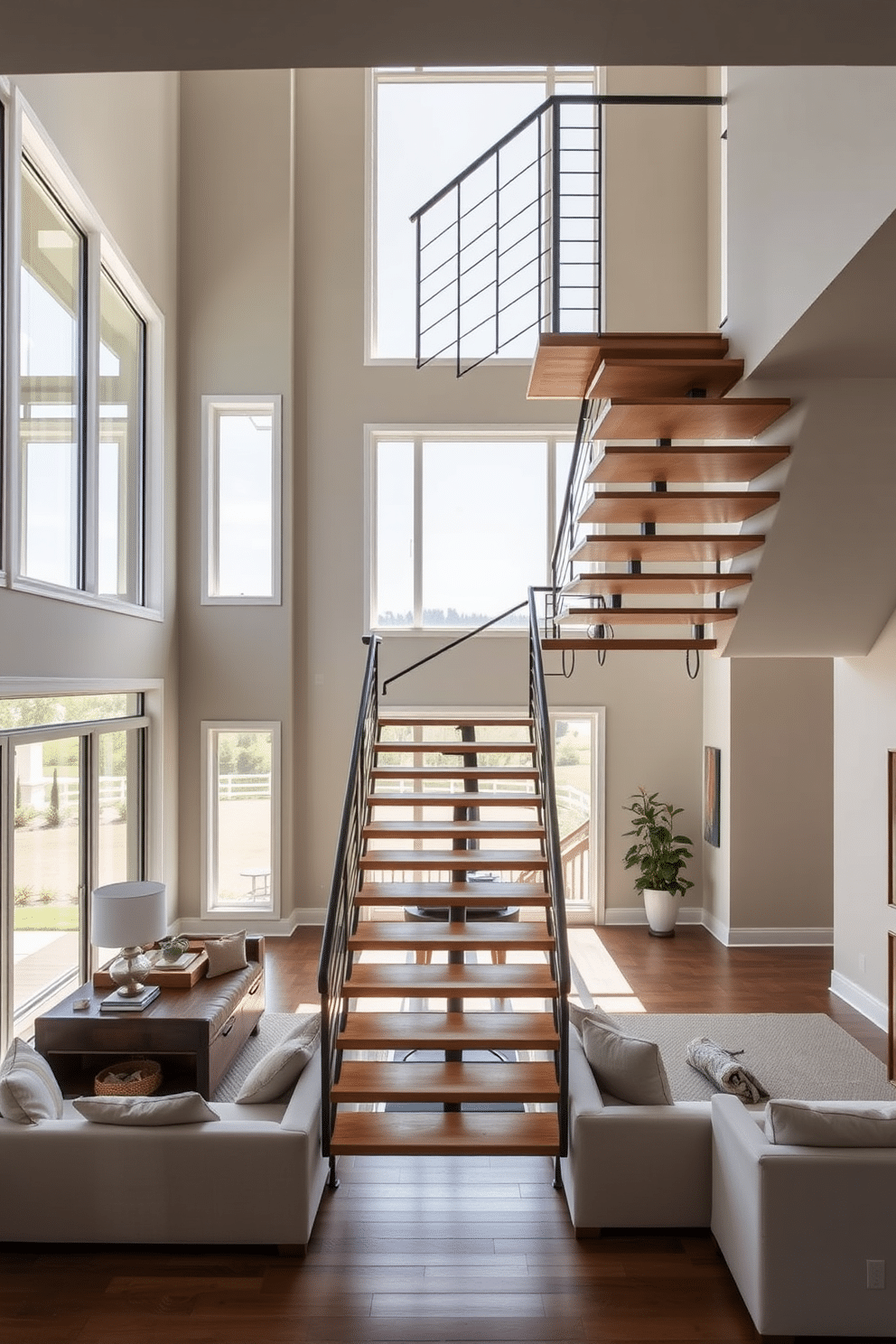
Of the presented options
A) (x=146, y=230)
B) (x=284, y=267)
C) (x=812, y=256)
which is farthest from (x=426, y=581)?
(x=812, y=256)

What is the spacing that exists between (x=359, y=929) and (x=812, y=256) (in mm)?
3696

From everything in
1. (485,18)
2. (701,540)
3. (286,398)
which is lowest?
(701,540)

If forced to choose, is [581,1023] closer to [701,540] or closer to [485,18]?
[701,540]

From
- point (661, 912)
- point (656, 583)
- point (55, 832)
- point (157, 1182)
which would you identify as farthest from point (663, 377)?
point (661, 912)

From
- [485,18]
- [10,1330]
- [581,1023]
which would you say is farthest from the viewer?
[581,1023]

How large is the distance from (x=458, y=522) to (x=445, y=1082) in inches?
239

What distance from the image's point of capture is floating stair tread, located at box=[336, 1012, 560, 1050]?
4.38 meters

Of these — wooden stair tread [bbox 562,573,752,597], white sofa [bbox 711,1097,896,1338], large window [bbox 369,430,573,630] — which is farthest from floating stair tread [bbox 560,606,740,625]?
large window [bbox 369,430,573,630]

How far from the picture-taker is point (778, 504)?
481 centimetres

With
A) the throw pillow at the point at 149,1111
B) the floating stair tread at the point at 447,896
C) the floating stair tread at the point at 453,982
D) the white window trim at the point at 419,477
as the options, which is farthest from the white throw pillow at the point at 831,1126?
the white window trim at the point at 419,477

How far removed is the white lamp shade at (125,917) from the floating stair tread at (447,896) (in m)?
1.12

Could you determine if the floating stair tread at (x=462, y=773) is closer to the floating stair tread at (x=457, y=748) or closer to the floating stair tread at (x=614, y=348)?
the floating stair tread at (x=457, y=748)

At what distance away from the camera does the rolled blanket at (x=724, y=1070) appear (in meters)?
5.09

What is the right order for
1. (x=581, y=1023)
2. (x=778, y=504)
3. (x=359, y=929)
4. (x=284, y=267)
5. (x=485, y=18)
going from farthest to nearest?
(x=284, y=267) → (x=359, y=929) → (x=778, y=504) → (x=581, y=1023) → (x=485, y=18)
